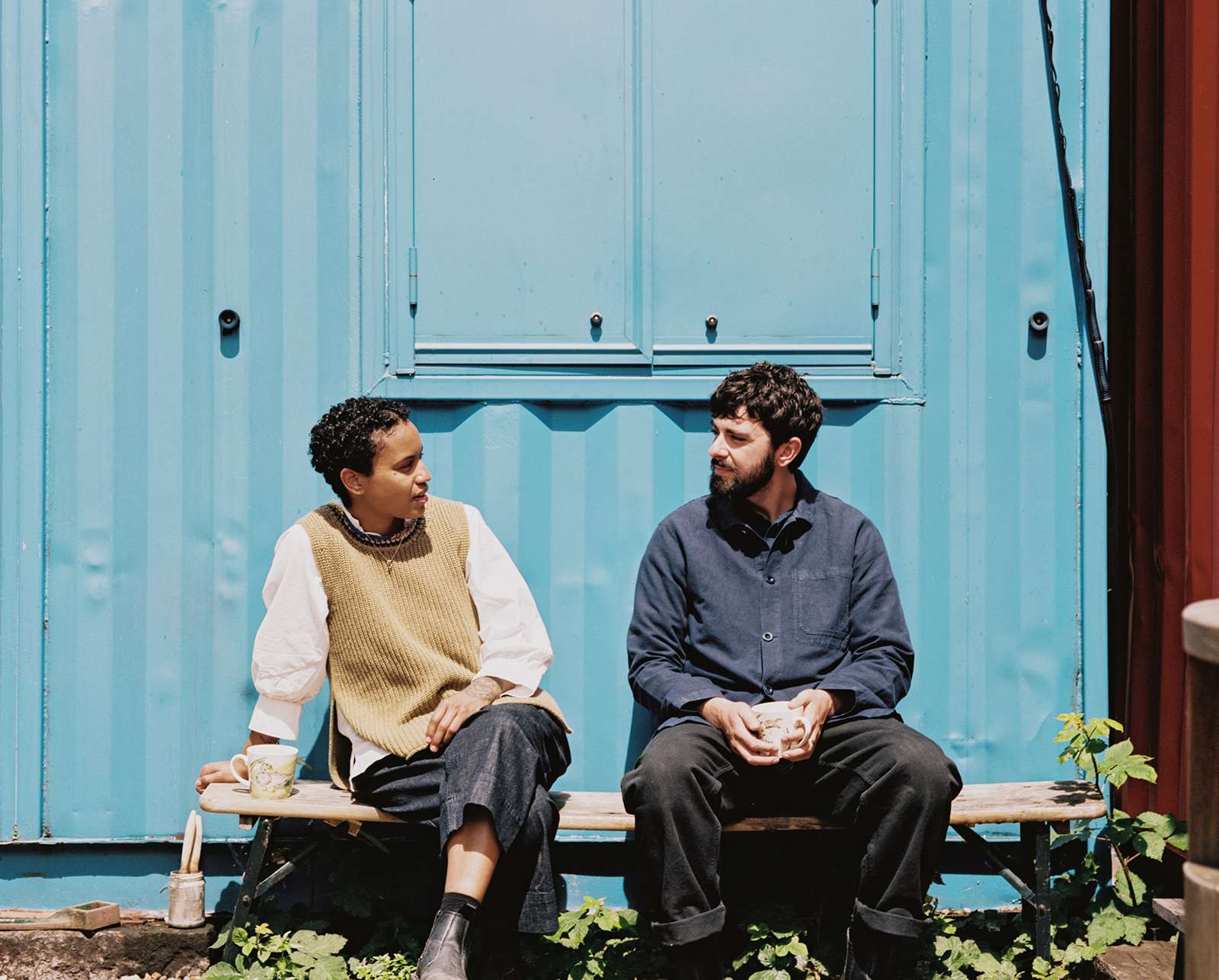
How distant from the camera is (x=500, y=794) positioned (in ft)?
10.2

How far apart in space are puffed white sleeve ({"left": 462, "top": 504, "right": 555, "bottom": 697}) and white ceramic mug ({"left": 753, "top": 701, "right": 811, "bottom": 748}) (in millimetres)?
639

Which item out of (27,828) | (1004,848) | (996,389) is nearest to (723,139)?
(996,389)

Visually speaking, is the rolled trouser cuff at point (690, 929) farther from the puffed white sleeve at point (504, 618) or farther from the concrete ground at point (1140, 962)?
the concrete ground at point (1140, 962)

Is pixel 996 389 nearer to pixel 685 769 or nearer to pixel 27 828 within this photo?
pixel 685 769

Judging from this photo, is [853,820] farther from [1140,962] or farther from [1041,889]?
[1140,962]

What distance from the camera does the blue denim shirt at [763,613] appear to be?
133 inches

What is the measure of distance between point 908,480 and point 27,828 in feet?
9.09

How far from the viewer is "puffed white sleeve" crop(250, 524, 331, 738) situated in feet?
11.2

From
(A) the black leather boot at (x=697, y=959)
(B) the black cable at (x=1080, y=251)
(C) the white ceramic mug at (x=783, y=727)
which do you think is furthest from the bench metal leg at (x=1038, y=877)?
(B) the black cable at (x=1080, y=251)

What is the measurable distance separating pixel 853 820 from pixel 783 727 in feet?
1.02

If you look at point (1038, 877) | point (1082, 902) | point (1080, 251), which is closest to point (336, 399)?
point (1080, 251)

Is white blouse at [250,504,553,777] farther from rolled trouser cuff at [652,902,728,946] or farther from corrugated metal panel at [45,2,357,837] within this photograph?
rolled trouser cuff at [652,902,728,946]

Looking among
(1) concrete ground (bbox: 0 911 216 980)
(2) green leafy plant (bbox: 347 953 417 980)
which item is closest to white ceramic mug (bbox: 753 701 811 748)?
(2) green leafy plant (bbox: 347 953 417 980)

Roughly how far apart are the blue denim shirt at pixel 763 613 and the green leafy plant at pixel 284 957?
3.54 feet
